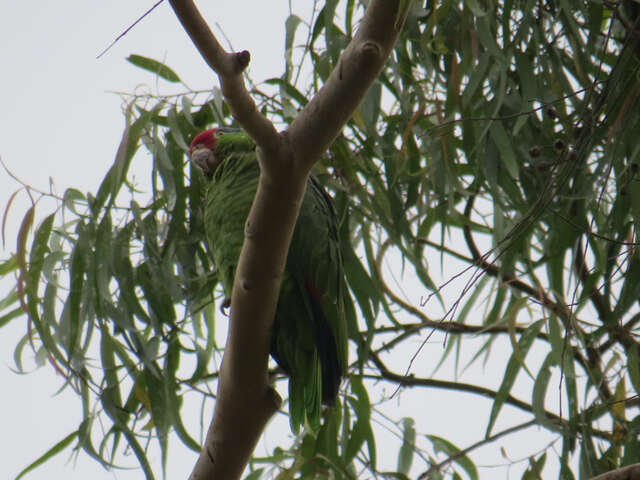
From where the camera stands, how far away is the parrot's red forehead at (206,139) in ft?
6.32

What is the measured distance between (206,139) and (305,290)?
50 cm

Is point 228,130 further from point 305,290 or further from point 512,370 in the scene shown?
point 512,370

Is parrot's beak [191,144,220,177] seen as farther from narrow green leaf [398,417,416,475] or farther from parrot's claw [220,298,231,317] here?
narrow green leaf [398,417,416,475]

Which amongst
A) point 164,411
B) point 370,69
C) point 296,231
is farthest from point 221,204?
point 370,69

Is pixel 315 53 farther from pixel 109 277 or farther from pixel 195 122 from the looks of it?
pixel 109 277

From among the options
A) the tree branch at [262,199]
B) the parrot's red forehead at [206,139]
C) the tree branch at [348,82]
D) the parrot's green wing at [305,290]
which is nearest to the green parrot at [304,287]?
the parrot's green wing at [305,290]

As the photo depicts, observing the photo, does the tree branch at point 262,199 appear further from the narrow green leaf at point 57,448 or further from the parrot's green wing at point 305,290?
the narrow green leaf at point 57,448

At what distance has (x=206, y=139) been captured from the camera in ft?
6.34

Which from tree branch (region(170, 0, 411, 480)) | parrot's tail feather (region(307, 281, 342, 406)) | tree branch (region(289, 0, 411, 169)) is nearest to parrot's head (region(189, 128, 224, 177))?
parrot's tail feather (region(307, 281, 342, 406))

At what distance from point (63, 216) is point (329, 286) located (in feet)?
1.98

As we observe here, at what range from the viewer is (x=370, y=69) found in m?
1.04

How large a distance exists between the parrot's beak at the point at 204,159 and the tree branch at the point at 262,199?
0.72 metres

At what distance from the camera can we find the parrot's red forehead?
6.32 ft

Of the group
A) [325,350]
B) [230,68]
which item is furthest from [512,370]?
[230,68]
